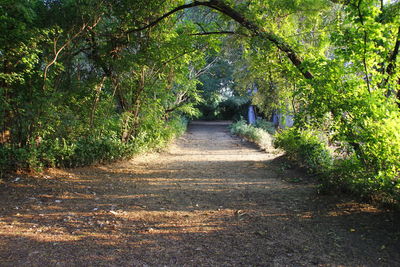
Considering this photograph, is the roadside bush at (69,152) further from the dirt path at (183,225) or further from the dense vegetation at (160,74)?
the dirt path at (183,225)

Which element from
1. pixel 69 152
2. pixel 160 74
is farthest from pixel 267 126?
pixel 69 152

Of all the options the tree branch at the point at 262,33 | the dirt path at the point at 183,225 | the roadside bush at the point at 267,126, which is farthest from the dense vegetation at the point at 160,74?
the roadside bush at the point at 267,126

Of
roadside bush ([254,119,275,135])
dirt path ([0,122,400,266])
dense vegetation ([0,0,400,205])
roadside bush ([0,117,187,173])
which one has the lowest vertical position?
dirt path ([0,122,400,266])

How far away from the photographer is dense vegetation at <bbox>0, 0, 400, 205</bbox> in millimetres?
3975

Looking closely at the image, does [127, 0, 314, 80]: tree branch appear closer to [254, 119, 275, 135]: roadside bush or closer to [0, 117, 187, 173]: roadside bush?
[0, 117, 187, 173]: roadside bush

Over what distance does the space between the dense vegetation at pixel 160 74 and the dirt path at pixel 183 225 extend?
673mm

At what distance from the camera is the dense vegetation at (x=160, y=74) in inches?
156

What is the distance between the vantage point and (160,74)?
941 cm

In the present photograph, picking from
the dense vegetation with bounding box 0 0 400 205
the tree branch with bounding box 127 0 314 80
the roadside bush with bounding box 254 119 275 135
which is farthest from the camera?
the roadside bush with bounding box 254 119 275 135

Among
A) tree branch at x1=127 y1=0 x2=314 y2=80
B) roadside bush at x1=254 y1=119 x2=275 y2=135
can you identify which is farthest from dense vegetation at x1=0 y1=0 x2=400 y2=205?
roadside bush at x1=254 y1=119 x2=275 y2=135

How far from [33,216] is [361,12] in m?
5.41

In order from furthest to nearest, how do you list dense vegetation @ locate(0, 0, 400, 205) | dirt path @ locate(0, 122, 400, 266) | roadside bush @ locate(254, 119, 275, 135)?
roadside bush @ locate(254, 119, 275, 135), dense vegetation @ locate(0, 0, 400, 205), dirt path @ locate(0, 122, 400, 266)

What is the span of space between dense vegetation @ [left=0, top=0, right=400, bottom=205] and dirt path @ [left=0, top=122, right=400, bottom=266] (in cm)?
67

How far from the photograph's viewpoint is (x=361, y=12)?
3.97 metres
